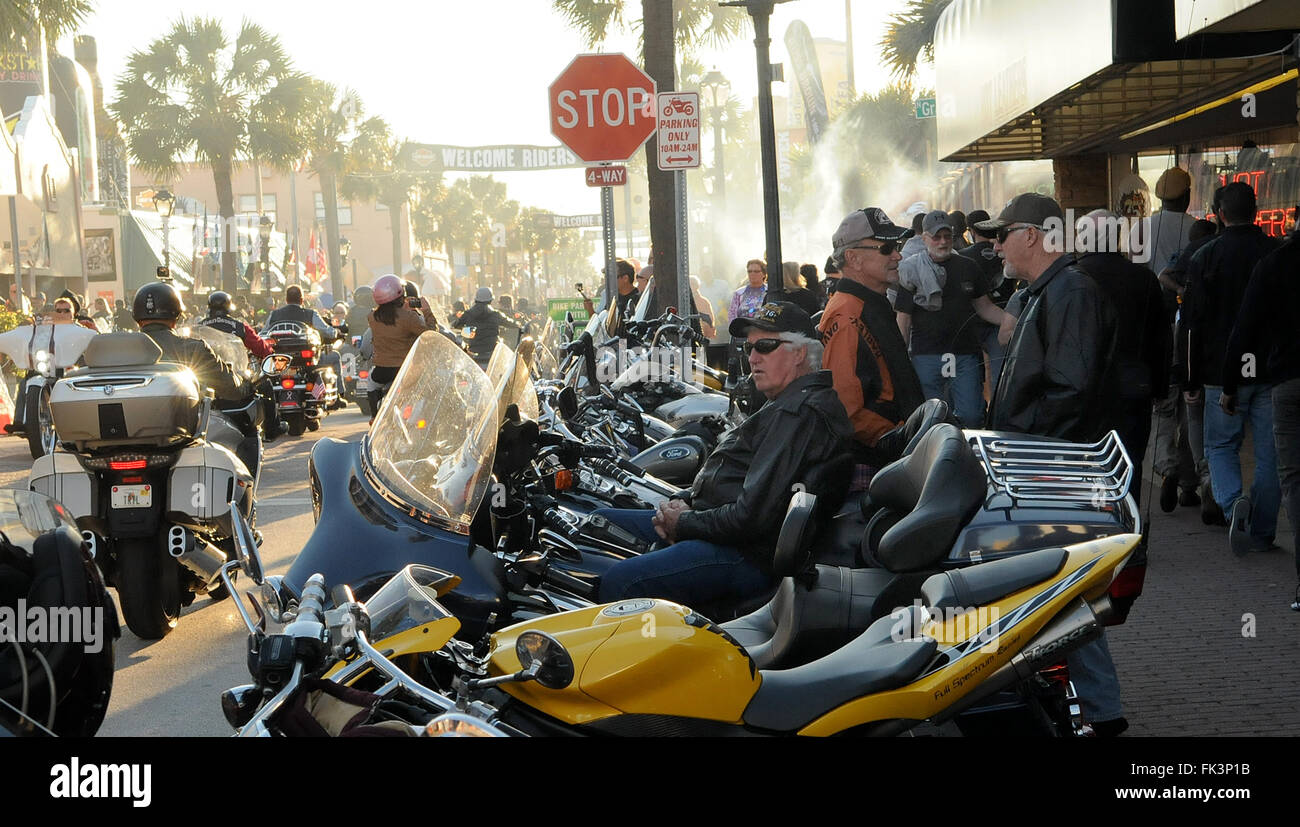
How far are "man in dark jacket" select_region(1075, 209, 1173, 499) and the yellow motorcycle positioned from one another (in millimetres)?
2527

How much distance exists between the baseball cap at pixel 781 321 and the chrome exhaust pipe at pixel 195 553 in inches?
116

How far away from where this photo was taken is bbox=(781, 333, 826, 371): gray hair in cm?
534

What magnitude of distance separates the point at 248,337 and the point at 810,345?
797cm

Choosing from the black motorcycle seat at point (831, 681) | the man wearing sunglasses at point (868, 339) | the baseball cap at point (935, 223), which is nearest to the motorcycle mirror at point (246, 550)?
the black motorcycle seat at point (831, 681)

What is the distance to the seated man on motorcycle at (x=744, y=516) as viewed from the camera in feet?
15.8

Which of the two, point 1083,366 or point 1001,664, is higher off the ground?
point 1083,366

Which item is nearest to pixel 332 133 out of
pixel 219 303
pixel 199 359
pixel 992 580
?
pixel 219 303

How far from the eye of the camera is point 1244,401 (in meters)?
7.36

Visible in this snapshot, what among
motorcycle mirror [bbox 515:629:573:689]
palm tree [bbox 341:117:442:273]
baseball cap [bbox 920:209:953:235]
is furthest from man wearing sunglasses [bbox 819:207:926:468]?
palm tree [bbox 341:117:442:273]

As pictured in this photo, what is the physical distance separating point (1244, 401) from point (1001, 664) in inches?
186

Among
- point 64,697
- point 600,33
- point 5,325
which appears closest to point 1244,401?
point 64,697

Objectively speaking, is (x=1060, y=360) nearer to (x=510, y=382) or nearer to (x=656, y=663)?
(x=510, y=382)

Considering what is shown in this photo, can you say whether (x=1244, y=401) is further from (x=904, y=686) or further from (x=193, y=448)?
(x=193, y=448)

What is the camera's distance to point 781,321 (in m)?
5.37
